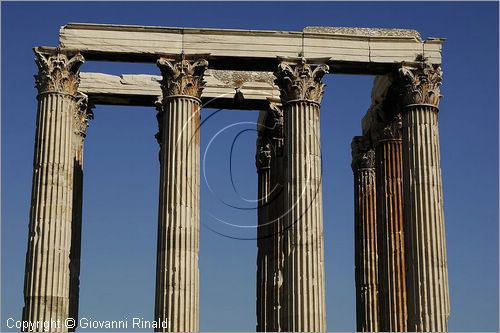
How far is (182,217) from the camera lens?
46.3 m

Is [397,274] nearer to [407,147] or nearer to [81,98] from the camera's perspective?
[407,147]

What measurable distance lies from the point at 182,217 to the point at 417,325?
1133cm

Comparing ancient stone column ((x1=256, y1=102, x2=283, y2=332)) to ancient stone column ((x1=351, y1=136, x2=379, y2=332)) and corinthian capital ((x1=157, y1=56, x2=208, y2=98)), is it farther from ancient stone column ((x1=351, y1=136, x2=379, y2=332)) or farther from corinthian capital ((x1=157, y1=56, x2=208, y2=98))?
corinthian capital ((x1=157, y1=56, x2=208, y2=98))

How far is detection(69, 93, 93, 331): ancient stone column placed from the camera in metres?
52.6

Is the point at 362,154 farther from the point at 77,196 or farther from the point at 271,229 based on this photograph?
the point at 77,196

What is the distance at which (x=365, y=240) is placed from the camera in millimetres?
56625

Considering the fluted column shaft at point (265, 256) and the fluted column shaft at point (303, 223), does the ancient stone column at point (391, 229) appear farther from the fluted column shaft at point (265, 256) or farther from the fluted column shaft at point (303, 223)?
the fluted column shaft at point (303, 223)

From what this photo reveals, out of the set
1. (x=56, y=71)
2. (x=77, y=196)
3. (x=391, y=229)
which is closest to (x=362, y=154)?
(x=391, y=229)

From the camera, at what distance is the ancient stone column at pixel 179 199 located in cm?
4528

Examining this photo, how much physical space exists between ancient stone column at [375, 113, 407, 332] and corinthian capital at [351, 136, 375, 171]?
3.42 meters

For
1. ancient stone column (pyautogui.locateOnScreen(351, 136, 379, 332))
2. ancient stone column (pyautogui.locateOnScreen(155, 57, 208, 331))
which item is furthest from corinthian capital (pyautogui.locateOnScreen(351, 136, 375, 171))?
ancient stone column (pyautogui.locateOnScreen(155, 57, 208, 331))

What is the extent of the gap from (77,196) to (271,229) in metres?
10.2

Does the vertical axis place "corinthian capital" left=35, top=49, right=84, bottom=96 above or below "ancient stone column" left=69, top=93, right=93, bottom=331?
above

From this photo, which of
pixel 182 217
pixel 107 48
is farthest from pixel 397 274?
pixel 107 48
